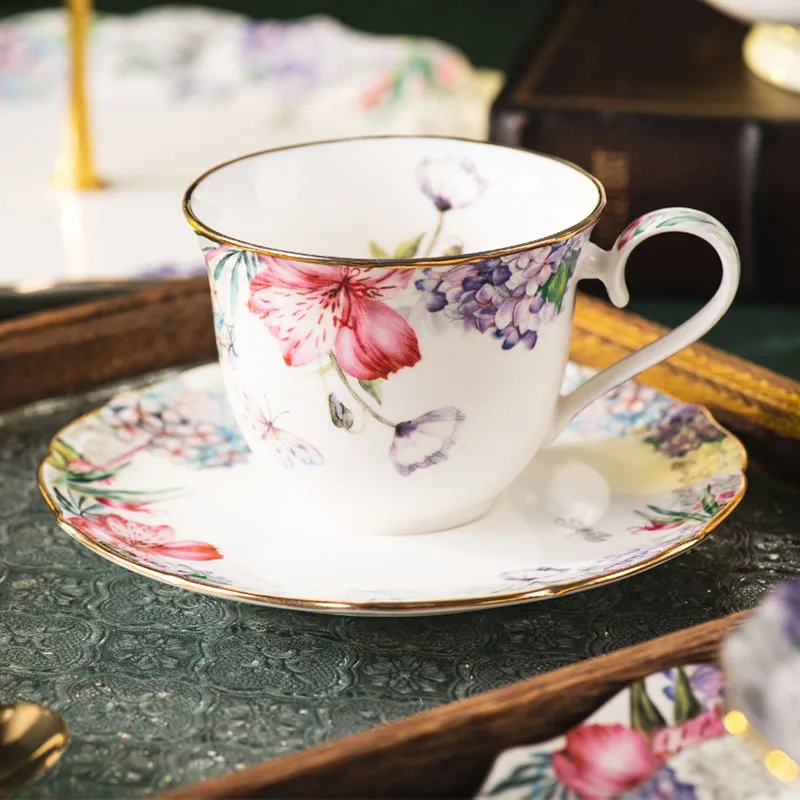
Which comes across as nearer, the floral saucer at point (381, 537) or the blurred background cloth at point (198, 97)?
the floral saucer at point (381, 537)

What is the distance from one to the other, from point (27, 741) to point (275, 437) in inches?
5.9

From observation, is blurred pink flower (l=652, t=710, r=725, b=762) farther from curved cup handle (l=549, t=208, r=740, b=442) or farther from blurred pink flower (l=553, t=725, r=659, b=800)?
curved cup handle (l=549, t=208, r=740, b=442)

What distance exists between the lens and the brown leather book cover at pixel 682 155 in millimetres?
816

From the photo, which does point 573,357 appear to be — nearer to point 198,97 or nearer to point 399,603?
point 399,603

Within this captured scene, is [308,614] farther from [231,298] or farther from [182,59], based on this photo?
[182,59]

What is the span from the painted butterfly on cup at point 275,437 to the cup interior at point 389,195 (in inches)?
3.2

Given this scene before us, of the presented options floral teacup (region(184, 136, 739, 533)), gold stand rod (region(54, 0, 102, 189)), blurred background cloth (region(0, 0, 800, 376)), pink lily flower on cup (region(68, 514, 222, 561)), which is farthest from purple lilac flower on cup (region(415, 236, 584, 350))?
gold stand rod (region(54, 0, 102, 189))

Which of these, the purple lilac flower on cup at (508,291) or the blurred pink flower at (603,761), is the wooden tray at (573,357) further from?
the purple lilac flower on cup at (508,291)

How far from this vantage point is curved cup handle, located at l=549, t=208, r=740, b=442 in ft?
1.45

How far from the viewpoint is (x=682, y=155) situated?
828mm

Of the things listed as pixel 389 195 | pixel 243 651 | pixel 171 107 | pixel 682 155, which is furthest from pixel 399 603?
pixel 171 107

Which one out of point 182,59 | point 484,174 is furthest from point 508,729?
point 182,59

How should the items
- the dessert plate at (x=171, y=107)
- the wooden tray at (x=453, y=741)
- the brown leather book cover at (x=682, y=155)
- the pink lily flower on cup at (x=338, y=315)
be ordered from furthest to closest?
1. the dessert plate at (x=171, y=107)
2. the brown leather book cover at (x=682, y=155)
3. the pink lily flower on cup at (x=338, y=315)
4. the wooden tray at (x=453, y=741)

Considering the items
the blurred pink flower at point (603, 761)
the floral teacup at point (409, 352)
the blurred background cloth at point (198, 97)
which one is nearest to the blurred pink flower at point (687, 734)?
the blurred pink flower at point (603, 761)
